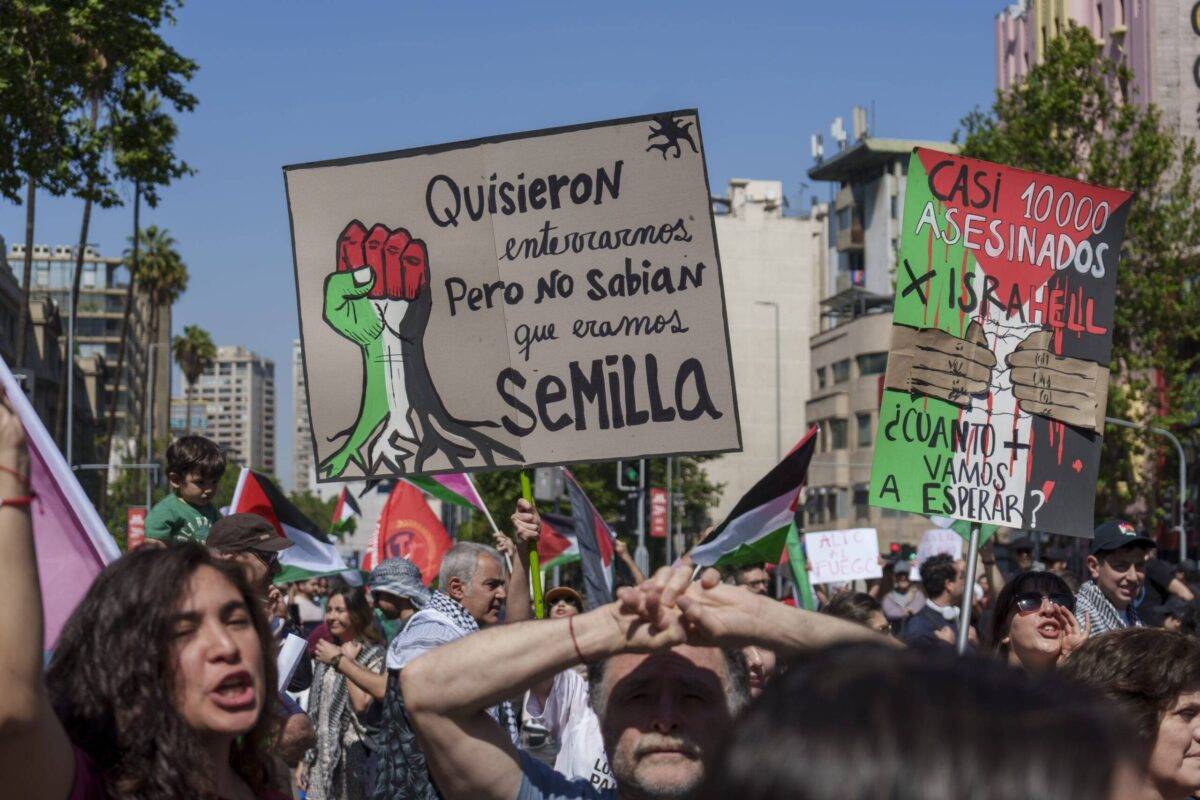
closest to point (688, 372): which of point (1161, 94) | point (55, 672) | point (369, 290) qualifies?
point (369, 290)

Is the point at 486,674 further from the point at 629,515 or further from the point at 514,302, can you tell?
the point at 629,515

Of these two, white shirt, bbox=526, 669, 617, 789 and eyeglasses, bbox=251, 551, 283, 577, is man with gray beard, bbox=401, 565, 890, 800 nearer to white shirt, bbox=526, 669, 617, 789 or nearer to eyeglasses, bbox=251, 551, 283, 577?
white shirt, bbox=526, 669, 617, 789

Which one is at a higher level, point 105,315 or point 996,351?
point 105,315

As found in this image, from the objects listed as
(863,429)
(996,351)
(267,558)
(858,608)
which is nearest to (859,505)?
(863,429)

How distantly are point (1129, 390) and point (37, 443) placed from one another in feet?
116

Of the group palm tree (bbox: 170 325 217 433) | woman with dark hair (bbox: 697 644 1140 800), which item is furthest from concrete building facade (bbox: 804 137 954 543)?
woman with dark hair (bbox: 697 644 1140 800)

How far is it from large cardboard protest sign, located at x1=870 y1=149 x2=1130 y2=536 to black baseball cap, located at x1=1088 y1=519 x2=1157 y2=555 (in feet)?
1.92

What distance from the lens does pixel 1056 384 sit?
22.7ft

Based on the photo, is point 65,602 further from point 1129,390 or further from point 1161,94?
point 1161,94

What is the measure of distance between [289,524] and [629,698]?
18.3ft

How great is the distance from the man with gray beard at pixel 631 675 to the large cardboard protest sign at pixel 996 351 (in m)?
3.46

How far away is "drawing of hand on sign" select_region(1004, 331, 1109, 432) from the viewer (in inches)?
269

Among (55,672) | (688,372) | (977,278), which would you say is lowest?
(55,672)

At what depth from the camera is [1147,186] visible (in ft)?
119
